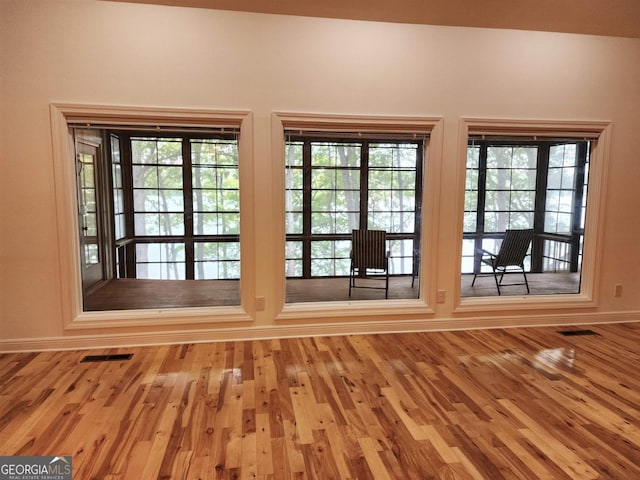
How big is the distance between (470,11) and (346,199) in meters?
2.07

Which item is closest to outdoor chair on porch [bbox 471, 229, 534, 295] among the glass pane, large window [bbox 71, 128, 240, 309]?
the glass pane

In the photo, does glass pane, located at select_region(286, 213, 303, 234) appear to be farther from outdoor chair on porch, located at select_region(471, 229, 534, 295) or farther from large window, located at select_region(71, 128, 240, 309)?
outdoor chair on porch, located at select_region(471, 229, 534, 295)

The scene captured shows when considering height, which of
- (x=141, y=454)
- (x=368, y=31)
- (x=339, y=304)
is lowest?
(x=141, y=454)

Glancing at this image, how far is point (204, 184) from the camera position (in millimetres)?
4324

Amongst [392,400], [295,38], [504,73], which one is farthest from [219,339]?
[504,73]

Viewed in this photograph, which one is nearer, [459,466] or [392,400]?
[459,466]

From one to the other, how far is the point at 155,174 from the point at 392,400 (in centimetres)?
349

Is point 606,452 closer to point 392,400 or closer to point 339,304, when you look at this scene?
point 392,400

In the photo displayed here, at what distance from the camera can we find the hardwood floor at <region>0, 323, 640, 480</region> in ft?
6.74

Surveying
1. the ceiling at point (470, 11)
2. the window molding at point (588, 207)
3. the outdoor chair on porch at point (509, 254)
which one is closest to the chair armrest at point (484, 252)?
the outdoor chair on porch at point (509, 254)

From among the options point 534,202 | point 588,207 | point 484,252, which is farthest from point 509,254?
point 588,207

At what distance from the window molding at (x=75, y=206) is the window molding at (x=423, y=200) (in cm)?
24

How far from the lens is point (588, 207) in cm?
418

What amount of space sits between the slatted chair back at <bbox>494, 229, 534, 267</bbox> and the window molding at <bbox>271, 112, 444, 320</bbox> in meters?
1.20
